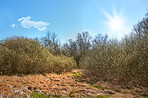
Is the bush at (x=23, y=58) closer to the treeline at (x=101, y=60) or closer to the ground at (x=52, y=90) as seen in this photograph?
the treeline at (x=101, y=60)

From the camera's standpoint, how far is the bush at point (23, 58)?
26.2ft

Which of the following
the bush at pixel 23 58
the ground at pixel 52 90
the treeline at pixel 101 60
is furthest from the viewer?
the bush at pixel 23 58

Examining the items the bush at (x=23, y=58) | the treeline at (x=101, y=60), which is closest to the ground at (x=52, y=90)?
the treeline at (x=101, y=60)

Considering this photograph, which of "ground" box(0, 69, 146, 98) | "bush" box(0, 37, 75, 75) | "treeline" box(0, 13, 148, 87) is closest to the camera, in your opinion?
"ground" box(0, 69, 146, 98)

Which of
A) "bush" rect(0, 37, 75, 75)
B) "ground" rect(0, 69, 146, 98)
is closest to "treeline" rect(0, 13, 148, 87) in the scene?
"bush" rect(0, 37, 75, 75)

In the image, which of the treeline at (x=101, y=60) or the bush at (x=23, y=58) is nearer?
the treeline at (x=101, y=60)

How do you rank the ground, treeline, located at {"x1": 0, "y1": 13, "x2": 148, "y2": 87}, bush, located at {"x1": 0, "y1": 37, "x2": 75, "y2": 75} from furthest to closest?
bush, located at {"x1": 0, "y1": 37, "x2": 75, "y2": 75} < treeline, located at {"x1": 0, "y1": 13, "x2": 148, "y2": 87} < the ground

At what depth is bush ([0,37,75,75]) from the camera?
7973mm

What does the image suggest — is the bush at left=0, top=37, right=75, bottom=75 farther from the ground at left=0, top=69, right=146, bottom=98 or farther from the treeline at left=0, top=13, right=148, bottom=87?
the ground at left=0, top=69, right=146, bottom=98

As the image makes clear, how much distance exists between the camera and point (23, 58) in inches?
317

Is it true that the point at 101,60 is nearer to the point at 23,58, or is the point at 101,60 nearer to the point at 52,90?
the point at 52,90

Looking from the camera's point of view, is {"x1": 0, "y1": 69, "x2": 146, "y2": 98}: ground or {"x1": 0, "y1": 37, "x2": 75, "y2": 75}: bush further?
{"x1": 0, "y1": 37, "x2": 75, "y2": 75}: bush

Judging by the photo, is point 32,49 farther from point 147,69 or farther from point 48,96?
point 147,69

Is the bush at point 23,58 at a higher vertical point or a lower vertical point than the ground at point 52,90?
higher
